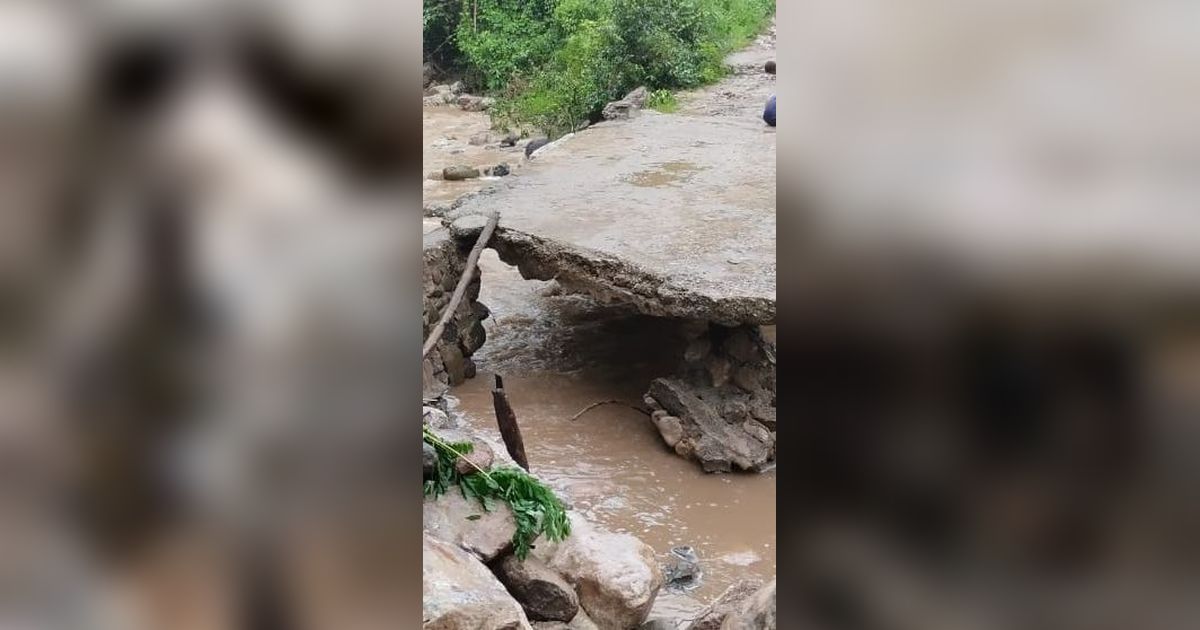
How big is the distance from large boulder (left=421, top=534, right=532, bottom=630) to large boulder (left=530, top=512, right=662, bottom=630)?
0.73m

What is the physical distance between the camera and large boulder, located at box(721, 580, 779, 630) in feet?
9.82

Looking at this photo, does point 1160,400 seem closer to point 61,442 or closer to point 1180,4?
point 1180,4

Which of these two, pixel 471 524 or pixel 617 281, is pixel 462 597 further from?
pixel 617 281

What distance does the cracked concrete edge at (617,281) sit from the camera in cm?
583

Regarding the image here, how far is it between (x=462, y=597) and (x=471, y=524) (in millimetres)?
724

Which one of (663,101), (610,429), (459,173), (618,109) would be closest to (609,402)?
(610,429)

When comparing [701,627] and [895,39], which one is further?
[701,627]

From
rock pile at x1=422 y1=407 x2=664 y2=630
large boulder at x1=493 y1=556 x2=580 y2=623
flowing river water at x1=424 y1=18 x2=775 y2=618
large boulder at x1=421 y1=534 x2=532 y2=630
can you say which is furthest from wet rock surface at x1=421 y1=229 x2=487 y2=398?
large boulder at x1=421 y1=534 x2=532 y2=630

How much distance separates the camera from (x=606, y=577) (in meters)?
4.09

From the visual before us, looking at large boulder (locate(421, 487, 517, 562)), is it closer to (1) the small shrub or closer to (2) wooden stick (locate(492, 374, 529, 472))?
(2) wooden stick (locate(492, 374, 529, 472))

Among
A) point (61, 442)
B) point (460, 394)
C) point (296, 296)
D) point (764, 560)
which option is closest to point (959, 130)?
point (296, 296)

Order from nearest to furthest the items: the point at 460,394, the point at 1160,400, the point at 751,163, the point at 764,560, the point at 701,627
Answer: the point at 1160,400 → the point at 701,627 → the point at 764,560 → the point at 460,394 → the point at 751,163

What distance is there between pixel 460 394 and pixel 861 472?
21.0ft

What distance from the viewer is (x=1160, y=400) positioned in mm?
604
